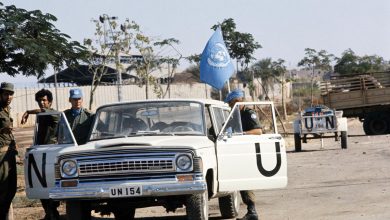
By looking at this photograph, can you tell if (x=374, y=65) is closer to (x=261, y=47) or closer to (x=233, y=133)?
(x=261, y=47)

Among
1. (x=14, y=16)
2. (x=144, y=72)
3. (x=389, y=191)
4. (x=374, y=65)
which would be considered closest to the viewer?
(x=389, y=191)

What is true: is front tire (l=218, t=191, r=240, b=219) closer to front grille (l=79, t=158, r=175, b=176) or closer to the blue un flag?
front grille (l=79, t=158, r=175, b=176)

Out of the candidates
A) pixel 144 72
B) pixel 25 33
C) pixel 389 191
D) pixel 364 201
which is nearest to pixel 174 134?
pixel 364 201

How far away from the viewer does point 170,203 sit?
9.50 metres

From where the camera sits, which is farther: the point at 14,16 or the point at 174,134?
the point at 14,16

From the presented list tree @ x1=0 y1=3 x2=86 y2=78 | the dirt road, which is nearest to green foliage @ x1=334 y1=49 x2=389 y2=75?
the dirt road

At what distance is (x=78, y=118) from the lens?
1085 cm

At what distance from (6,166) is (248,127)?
308cm

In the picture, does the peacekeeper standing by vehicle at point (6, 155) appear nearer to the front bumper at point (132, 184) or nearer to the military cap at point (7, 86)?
the military cap at point (7, 86)

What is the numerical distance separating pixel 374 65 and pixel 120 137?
239 feet

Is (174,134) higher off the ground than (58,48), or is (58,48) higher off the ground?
(58,48)

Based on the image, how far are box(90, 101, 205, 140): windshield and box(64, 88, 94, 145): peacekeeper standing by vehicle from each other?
0.81 ft

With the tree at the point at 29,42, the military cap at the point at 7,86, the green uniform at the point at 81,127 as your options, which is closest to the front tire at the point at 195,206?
the green uniform at the point at 81,127

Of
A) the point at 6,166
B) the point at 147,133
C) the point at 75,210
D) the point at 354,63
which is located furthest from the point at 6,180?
the point at 354,63
